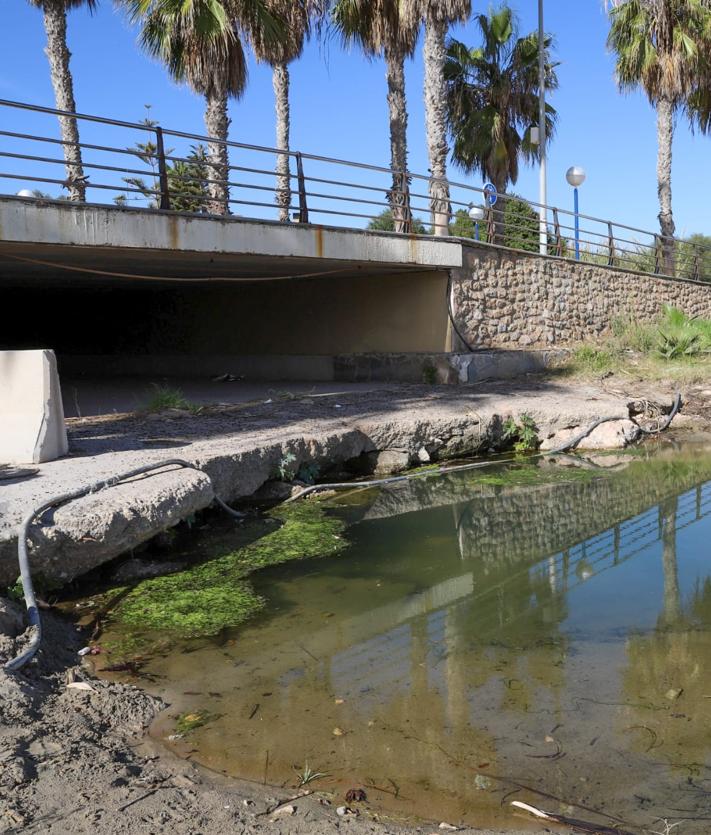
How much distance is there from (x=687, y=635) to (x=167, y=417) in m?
6.76

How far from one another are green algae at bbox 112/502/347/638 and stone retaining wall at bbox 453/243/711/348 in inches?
285

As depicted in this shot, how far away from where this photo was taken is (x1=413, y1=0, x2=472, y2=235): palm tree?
15.8 metres

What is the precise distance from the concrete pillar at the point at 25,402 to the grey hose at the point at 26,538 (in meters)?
1.12

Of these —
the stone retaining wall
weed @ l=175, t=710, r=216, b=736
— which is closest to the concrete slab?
the stone retaining wall

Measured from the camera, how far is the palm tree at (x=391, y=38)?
56.8 ft

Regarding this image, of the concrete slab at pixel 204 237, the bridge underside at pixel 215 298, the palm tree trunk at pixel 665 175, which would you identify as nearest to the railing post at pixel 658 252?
the palm tree trunk at pixel 665 175

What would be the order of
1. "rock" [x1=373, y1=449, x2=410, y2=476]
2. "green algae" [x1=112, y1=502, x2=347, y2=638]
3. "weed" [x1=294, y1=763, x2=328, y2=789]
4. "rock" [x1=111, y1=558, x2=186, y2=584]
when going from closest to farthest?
"weed" [x1=294, y1=763, x2=328, y2=789] → "green algae" [x1=112, y1=502, x2=347, y2=638] → "rock" [x1=111, y1=558, x2=186, y2=584] → "rock" [x1=373, y1=449, x2=410, y2=476]

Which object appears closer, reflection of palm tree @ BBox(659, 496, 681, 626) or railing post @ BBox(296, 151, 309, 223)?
reflection of palm tree @ BBox(659, 496, 681, 626)

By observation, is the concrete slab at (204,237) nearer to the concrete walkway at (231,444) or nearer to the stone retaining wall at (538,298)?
the stone retaining wall at (538,298)

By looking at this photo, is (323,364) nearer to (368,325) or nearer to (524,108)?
(368,325)

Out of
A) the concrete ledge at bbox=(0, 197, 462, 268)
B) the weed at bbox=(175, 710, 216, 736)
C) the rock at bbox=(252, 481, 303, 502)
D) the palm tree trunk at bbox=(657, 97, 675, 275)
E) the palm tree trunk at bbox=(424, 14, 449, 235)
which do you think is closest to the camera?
the weed at bbox=(175, 710, 216, 736)

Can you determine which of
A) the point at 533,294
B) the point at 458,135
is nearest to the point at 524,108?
the point at 458,135

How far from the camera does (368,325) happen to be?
1418 cm

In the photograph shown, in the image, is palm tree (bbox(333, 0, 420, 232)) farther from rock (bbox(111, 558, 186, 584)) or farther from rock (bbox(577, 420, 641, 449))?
rock (bbox(111, 558, 186, 584))
